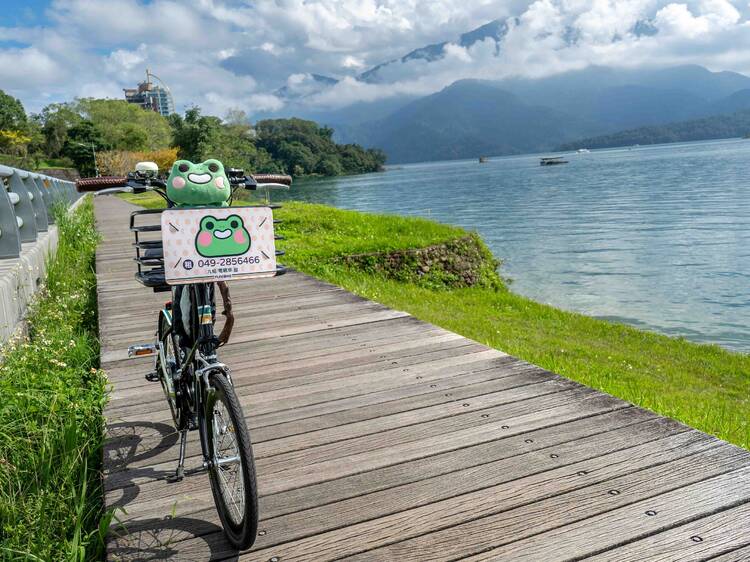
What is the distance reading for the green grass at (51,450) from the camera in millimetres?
2385

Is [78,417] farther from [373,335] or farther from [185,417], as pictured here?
[373,335]

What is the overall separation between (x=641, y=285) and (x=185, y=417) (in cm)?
1351

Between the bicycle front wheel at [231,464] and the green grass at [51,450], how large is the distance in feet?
1.58

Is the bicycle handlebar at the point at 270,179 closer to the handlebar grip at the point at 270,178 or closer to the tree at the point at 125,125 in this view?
the handlebar grip at the point at 270,178

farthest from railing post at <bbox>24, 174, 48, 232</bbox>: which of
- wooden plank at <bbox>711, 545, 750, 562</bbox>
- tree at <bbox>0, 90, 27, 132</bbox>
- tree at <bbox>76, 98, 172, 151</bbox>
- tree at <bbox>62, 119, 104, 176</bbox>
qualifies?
tree at <bbox>0, 90, 27, 132</bbox>

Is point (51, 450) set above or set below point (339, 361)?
above

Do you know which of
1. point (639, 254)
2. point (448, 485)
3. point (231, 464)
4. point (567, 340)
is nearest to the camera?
point (231, 464)

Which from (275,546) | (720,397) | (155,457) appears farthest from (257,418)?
(720,397)

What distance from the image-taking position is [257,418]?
3.57m

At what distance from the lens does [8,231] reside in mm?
5559

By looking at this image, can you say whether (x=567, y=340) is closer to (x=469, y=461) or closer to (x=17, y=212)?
(x=469, y=461)

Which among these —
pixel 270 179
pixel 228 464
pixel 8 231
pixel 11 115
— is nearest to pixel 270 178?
pixel 270 179

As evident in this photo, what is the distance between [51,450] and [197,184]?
1471 millimetres

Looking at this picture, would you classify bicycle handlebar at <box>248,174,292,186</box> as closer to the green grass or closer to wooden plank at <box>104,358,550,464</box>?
wooden plank at <box>104,358,550,464</box>
